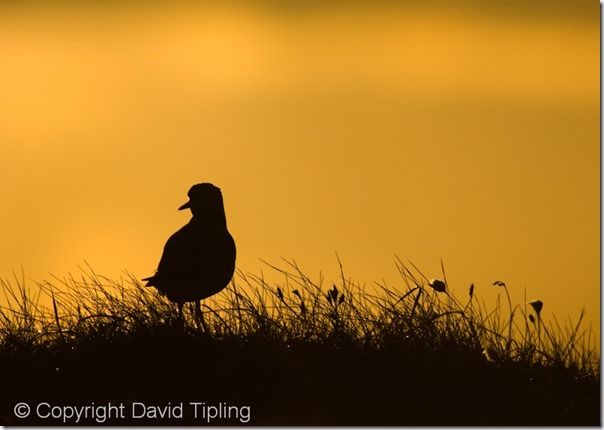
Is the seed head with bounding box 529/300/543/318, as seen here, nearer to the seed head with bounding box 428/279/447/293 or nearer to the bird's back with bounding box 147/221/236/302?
the seed head with bounding box 428/279/447/293

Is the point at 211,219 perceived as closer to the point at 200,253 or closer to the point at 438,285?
the point at 200,253

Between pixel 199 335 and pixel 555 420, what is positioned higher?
pixel 199 335

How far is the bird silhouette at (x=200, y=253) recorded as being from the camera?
7234mm

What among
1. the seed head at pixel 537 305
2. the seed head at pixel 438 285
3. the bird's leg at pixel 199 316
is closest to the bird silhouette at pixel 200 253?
the bird's leg at pixel 199 316

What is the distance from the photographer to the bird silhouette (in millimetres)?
7234

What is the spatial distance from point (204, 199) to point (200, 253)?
0.34 meters

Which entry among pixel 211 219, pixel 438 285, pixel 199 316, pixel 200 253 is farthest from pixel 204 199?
pixel 438 285

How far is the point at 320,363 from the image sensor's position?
6.36 m

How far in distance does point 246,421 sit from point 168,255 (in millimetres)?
1865

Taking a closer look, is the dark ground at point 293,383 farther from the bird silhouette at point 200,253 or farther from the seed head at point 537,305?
the bird silhouette at point 200,253

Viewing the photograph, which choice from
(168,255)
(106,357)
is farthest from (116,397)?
(168,255)

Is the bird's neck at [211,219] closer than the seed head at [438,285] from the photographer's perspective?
No

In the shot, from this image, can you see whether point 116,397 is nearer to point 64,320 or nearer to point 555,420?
point 64,320

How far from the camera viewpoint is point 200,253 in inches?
291
